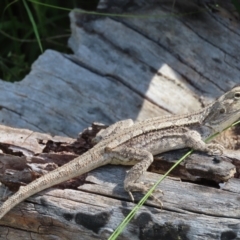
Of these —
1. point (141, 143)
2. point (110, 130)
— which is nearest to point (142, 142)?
point (141, 143)

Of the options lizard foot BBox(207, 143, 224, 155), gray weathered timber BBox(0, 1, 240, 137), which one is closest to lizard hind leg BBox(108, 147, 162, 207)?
lizard foot BBox(207, 143, 224, 155)

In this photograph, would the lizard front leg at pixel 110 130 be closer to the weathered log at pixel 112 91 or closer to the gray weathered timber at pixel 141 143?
the gray weathered timber at pixel 141 143

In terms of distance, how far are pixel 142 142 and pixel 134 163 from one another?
0.21 m

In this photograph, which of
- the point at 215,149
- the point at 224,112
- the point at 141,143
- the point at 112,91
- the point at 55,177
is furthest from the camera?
the point at 112,91

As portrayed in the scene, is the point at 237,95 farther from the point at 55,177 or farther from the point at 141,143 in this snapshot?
the point at 55,177

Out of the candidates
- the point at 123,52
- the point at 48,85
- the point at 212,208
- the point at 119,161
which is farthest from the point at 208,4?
the point at 212,208

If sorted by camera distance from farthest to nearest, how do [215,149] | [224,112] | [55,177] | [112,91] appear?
[112,91] < [224,112] < [215,149] < [55,177]

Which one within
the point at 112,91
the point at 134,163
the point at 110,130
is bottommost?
the point at 134,163

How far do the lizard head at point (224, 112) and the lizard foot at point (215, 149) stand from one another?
1.03 feet

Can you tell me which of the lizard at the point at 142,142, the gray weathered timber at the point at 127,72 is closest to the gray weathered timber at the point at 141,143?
the lizard at the point at 142,142

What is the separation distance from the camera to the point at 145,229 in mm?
4223

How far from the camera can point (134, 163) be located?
471 centimetres

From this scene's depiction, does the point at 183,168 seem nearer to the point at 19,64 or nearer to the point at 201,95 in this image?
the point at 201,95

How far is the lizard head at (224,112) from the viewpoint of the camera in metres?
4.94
